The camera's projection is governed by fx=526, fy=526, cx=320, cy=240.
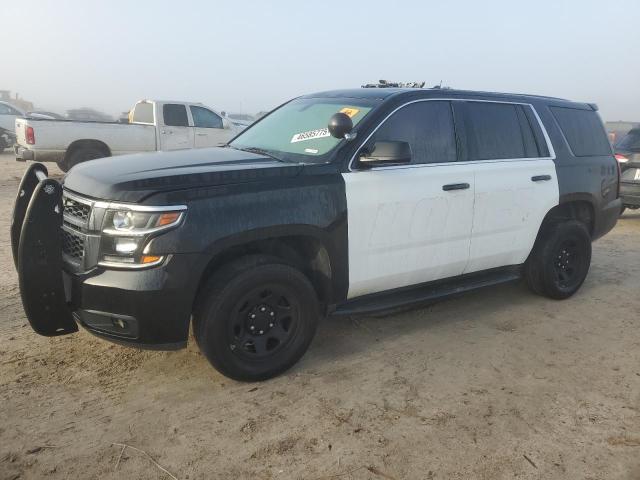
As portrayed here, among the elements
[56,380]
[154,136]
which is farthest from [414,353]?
[154,136]

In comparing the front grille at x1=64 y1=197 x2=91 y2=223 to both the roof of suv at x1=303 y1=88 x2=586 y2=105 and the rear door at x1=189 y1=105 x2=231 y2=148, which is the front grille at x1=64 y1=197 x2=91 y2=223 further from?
the rear door at x1=189 y1=105 x2=231 y2=148

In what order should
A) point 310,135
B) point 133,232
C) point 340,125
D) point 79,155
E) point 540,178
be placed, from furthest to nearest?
1. point 79,155
2. point 540,178
3. point 310,135
4. point 340,125
5. point 133,232

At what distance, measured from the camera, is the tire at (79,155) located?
413 inches

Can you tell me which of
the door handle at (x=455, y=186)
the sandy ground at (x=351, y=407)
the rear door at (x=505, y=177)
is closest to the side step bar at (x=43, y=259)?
the sandy ground at (x=351, y=407)

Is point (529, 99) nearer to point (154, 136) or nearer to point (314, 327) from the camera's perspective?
point (314, 327)

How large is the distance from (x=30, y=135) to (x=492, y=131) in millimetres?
9212

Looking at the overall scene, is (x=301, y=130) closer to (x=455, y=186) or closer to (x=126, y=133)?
(x=455, y=186)

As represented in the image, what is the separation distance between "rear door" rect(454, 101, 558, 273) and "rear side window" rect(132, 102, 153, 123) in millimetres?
9359

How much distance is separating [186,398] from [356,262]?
135 centimetres

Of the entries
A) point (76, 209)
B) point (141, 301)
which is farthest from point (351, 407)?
point (76, 209)

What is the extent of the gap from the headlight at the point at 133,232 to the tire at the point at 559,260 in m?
3.31

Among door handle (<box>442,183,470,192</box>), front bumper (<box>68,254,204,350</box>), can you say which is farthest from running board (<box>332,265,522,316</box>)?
front bumper (<box>68,254,204,350</box>)

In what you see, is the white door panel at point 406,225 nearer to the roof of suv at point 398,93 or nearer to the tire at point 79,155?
the roof of suv at point 398,93

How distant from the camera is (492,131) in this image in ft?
14.1
